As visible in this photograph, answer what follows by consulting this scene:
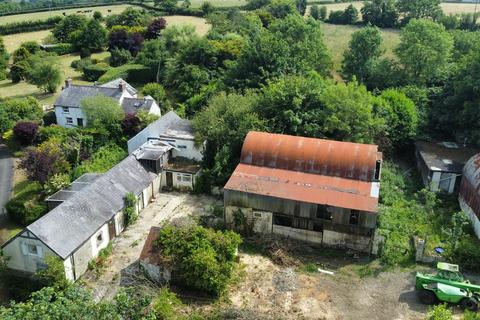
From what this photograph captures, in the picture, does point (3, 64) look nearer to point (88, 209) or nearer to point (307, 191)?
point (88, 209)

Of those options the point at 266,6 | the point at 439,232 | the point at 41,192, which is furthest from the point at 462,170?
the point at 266,6

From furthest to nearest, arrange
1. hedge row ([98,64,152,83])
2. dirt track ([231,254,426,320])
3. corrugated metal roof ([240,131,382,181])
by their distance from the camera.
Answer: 1. hedge row ([98,64,152,83])
2. corrugated metal roof ([240,131,382,181])
3. dirt track ([231,254,426,320])

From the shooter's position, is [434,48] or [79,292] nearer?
[79,292]

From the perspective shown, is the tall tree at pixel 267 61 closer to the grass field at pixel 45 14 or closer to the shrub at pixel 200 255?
the shrub at pixel 200 255

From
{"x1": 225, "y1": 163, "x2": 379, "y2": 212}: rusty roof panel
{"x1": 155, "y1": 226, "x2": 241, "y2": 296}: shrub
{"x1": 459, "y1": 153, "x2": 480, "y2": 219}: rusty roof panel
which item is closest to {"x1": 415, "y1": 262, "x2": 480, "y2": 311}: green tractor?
{"x1": 225, "y1": 163, "x2": 379, "y2": 212}: rusty roof panel

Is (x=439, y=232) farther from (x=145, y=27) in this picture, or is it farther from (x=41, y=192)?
(x=145, y=27)

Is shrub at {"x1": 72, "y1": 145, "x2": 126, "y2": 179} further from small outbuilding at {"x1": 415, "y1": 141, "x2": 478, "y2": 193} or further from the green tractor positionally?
small outbuilding at {"x1": 415, "y1": 141, "x2": 478, "y2": 193}

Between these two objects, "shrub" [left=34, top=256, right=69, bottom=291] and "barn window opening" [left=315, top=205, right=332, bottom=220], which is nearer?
"shrub" [left=34, top=256, right=69, bottom=291]
